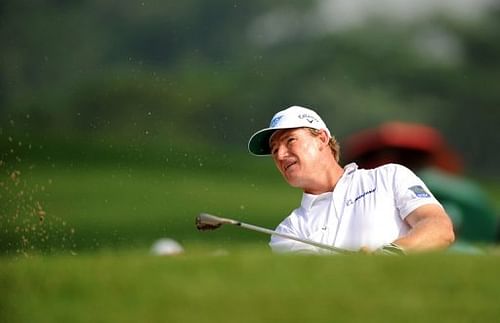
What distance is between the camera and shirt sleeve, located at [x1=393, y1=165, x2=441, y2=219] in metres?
3.87

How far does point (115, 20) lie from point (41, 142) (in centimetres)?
337

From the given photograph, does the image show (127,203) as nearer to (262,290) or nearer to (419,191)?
(419,191)

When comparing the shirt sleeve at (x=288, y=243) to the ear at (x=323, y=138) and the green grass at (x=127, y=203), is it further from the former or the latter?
the green grass at (x=127, y=203)

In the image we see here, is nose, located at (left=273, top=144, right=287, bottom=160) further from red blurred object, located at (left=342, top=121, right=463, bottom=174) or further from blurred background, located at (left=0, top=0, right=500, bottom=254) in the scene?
red blurred object, located at (left=342, top=121, right=463, bottom=174)

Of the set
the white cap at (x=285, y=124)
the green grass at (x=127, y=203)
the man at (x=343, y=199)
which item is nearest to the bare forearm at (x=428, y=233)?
the man at (x=343, y=199)

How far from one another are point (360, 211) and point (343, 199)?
0.12 meters

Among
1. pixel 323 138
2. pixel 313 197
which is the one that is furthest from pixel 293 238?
pixel 323 138

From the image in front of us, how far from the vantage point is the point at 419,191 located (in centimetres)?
390

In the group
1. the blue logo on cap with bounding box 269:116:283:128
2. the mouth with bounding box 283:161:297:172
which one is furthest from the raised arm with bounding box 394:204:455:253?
the blue logo on cap with bounding box 269:116:283:128

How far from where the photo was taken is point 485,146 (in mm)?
18125

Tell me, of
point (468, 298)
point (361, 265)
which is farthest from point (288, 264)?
point (468, 298)

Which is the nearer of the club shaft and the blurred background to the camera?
the club shaft

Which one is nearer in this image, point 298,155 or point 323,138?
point 298,155

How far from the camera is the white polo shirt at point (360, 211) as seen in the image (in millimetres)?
3877
